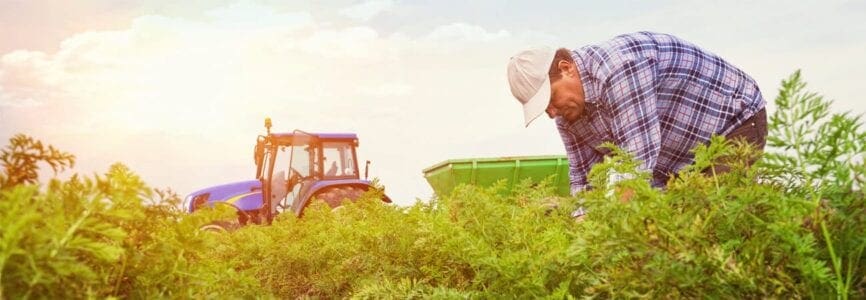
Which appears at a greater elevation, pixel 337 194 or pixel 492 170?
pixel 492 170

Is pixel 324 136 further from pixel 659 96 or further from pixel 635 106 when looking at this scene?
pixel 635 106

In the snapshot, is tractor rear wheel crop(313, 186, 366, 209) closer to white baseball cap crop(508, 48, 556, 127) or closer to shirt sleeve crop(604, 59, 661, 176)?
white baseball cap crop(508, 48, 556, 127)

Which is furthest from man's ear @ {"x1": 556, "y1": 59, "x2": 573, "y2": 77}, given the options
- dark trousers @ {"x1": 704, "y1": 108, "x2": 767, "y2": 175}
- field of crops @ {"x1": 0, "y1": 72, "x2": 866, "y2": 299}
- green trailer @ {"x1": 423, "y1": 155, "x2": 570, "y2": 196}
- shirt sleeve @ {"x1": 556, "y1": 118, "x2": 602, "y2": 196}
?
green trailer @ {"x1": 423, "y1": 155, "x2": 570, "y2": 196}

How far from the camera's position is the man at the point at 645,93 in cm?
461

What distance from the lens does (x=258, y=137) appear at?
1481 centimetres

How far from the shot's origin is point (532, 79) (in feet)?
15.7

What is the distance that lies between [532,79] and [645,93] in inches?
25.8

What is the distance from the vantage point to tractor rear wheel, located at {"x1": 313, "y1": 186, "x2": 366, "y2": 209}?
1273 centimetres

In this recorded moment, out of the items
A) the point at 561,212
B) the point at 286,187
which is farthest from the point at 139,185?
the point at 286,187

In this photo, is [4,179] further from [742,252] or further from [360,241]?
[360,241]

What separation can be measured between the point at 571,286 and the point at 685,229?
33.0 inches

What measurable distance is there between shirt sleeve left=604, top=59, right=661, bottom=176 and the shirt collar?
0.45 ft

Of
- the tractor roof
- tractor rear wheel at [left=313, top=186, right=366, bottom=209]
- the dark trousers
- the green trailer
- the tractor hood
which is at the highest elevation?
the dark trousers

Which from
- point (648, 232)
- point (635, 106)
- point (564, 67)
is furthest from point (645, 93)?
point (648, 232)
